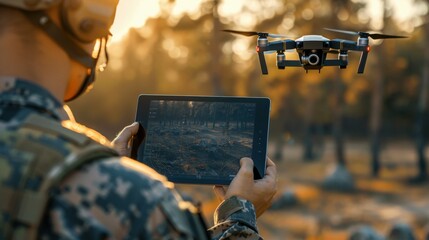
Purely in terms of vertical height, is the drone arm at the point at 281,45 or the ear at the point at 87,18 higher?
the ear at the point at 87,18

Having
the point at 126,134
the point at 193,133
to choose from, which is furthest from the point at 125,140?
the point at 193,133

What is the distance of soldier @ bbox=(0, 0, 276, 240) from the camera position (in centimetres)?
163

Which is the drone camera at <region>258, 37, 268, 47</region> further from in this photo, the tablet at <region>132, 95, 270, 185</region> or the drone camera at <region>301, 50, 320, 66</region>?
the tablet at <region>132, 95, 270, 185</region>

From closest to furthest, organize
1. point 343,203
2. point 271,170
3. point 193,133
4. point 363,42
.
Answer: point 271,170, point 193,133, point 363,42, point 343,203

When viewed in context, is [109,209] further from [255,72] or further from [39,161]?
[255,72]

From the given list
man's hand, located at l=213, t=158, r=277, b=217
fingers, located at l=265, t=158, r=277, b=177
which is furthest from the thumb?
fingers, located at l=265, t=158, r=277, b=177

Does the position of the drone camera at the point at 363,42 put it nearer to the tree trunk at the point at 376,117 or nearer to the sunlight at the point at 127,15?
the sunlight at the point at 127,15

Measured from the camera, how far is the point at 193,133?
2.87 metres

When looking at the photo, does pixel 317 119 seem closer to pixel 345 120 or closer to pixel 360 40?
pixel 345 120

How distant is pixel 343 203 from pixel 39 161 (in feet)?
93.3

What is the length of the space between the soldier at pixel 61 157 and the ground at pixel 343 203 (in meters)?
14.7

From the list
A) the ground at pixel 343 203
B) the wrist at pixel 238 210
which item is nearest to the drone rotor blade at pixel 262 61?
the wrist at pixel 238 210

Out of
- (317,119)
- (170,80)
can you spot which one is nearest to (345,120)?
(317,119)

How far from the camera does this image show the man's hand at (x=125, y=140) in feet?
8.79
